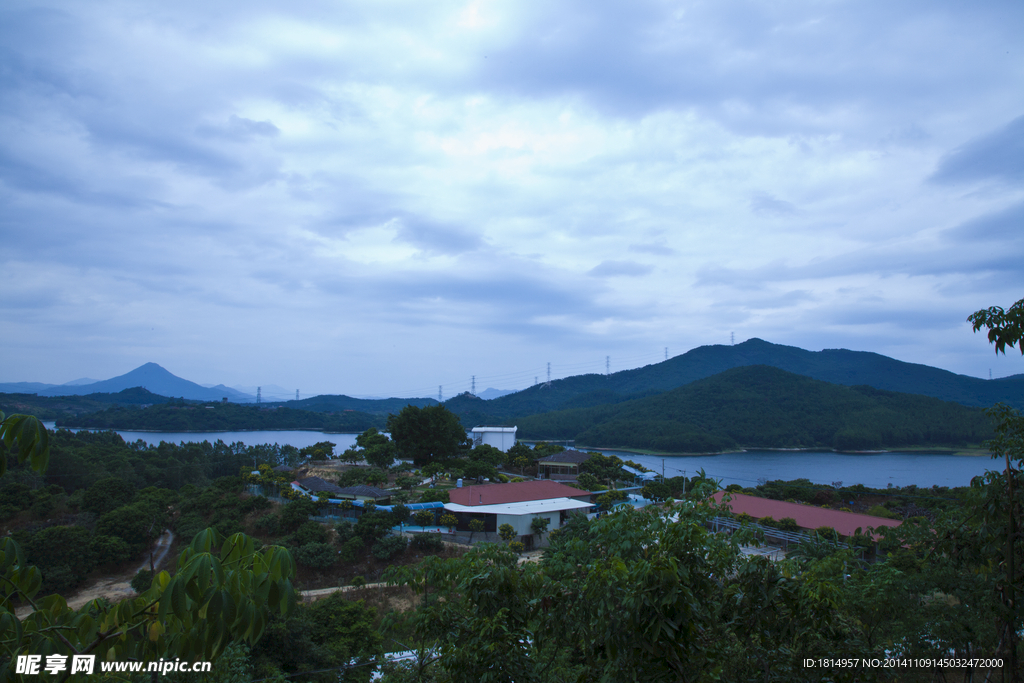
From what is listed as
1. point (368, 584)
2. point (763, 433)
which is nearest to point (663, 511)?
point (368, 584)

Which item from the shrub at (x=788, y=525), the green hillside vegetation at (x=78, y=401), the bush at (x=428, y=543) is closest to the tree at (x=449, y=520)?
the bush at (x=428, y=543)

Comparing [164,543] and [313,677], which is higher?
[313,677]

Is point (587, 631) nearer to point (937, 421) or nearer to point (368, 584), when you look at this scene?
point (368, 584)

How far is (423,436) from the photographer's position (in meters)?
27.6

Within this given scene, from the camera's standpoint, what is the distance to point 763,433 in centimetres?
5475

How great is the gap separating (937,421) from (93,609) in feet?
204

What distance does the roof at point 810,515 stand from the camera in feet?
49.4

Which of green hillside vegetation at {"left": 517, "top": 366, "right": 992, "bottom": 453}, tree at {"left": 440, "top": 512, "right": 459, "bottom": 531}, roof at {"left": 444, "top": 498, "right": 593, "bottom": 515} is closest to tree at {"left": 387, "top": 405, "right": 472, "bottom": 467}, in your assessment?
roof at {"left": 444, "top": 498, "right": 593, "bottom": 515}

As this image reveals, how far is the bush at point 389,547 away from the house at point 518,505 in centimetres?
264

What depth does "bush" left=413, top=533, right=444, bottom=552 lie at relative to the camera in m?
15.2

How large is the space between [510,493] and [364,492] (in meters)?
5.56

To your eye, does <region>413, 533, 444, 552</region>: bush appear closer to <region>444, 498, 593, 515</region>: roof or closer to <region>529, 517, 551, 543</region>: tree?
<region>444, 498, 593, 515</region>: roof

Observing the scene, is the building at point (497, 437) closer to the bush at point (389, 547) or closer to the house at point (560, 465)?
the house at point (560, 465)

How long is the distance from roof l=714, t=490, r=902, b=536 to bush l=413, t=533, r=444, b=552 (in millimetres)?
8253
